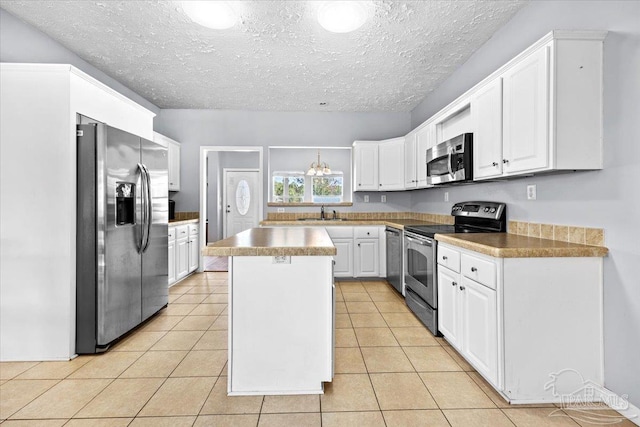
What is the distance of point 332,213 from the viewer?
5160 mm

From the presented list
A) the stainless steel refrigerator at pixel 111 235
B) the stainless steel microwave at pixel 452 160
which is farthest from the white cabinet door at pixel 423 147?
the stainless steel refrigerator at pixel 111 235

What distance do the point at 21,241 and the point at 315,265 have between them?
217 centimetres

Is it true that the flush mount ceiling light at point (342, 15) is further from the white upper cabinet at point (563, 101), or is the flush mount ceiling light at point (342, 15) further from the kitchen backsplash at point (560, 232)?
the kitchen backsplash at point (560, 232)

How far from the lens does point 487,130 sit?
7.91 feet

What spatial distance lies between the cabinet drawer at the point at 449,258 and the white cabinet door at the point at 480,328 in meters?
0.14

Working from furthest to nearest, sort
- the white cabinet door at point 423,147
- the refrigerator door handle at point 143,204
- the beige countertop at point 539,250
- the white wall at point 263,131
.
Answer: the white wall at point 263,131
the white cabinet door at point 423,147
the refrigerator door handle at point 143,204
the beige countertop at point 539,250

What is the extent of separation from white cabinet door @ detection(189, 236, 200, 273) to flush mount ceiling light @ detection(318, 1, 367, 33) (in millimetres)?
3630

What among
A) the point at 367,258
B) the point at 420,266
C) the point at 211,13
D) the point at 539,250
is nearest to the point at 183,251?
the point at 367,258

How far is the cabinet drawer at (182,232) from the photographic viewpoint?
4406mm

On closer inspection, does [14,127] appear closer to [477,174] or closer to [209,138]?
[209,138]

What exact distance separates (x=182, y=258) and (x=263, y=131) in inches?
91.1

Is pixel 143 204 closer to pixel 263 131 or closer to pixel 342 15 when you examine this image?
pixel 342 15

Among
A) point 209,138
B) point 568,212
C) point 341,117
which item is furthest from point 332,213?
point 568,212

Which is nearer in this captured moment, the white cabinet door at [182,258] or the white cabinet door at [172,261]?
the white cabinet door at [172,261]
